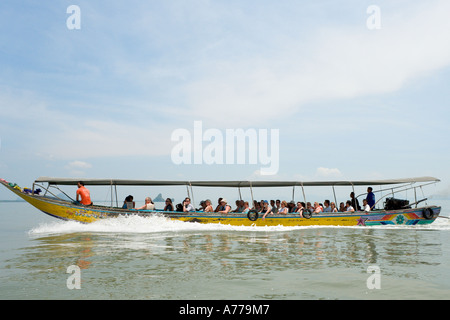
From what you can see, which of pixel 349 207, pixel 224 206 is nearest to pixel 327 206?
pixel 349 207

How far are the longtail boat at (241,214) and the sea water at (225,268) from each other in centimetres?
336

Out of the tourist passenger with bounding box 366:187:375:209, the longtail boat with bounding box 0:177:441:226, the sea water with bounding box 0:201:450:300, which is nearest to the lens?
the sea water with bounding box 0:201:450:300

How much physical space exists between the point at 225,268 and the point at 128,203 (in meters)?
11.5

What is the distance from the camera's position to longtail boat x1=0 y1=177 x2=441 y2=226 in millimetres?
17656

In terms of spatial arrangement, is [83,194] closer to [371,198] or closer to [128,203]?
[128,203]

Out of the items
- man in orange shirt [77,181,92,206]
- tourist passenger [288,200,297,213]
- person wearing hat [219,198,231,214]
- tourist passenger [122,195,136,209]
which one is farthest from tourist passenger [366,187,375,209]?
man in orange shirt [77,181,92,206]

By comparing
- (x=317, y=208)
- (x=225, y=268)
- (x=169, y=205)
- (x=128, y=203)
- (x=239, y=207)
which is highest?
(x=128, y=203)

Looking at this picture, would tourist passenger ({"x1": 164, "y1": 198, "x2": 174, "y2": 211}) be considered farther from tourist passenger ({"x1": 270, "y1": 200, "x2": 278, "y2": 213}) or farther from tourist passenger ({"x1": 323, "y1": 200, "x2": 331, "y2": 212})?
tourist passenger ({"x1": 323, "y1": 200, "x2": 331, "y2": 212})

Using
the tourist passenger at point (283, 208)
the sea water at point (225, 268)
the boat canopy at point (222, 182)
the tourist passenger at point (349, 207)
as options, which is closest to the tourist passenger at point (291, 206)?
the tourist passenger at point (283, 208)

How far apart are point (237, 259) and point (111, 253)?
3.92 metres

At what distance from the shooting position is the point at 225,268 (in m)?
8.60

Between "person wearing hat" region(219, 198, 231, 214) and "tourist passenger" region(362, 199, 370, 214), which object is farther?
"tourist passenger" region(362, 199, 370, 214)

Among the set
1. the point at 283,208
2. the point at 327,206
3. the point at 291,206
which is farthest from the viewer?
the point at 327,206

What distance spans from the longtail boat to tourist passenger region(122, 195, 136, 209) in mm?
430
